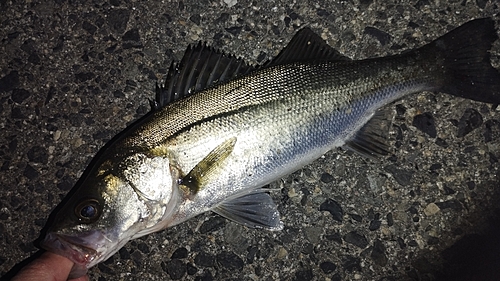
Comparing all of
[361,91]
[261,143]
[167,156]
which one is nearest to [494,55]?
[361,91]

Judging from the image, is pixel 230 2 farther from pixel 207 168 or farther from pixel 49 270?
pixel 49 270

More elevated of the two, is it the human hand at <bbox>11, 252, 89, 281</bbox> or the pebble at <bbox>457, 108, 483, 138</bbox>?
the pebble at <bbox>457, 108, 483, 138</bbox>

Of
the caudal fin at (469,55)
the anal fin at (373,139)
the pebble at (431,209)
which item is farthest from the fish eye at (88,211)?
the caudal fin at (469,55)

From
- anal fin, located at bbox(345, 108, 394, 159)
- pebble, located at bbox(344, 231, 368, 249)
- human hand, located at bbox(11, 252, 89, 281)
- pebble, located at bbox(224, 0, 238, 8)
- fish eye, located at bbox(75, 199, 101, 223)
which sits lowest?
human hand, located at bbox(11, 252, 89, 281)

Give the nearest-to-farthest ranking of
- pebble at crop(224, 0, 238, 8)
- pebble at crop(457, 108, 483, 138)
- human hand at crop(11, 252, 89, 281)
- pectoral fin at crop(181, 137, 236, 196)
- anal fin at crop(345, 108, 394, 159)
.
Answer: human hand at crop(11, 252, 89, 281), pectoral fin at crop(181, 137, 236, 196), anal fin at crop(345, 108, 394, 159), pebble at crop(457, 108, 483, 138), pebble at crop(224, 0, 238, 8)

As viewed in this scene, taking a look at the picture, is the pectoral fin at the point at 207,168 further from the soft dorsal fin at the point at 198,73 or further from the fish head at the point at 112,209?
the soft dorsal fin at the point at 198,73

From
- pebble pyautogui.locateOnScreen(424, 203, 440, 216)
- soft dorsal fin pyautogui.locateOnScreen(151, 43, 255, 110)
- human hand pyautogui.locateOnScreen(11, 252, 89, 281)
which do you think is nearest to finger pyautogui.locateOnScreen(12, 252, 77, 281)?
human hand pyautogui.locateOnScreen(11, 252, 89, 281)

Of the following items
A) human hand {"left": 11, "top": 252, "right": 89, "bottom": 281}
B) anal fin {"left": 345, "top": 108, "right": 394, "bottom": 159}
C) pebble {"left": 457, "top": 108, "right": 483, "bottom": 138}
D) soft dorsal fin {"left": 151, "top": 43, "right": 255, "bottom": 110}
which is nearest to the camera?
human hand {"left": 11, "top": 252, "right": 89, "bottom": 281}

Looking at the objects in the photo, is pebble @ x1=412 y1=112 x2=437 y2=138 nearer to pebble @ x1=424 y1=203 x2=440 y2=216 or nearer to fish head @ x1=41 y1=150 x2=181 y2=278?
pebble @ x1=424 y1=203 x2=440 y2=216
